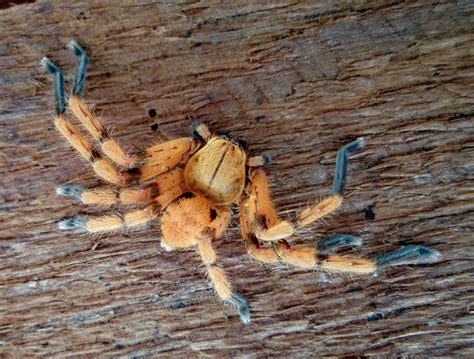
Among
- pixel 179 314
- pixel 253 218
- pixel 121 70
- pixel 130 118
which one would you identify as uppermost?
pixel 121 70

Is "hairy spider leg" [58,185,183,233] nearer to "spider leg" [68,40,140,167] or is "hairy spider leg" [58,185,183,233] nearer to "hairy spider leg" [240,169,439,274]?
"spider leg" [68,40,140,167]

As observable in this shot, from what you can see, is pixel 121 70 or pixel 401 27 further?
pixel 121 70

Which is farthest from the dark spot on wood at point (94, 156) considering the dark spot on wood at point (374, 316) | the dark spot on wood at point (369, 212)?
the dark spot on wood at point (374, 316)

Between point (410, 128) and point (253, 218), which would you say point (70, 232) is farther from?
point (410, 128)

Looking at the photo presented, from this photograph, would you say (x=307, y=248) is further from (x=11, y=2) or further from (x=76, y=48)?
(x=11, y=2)

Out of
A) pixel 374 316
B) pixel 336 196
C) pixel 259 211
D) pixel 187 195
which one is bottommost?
pixel 374 316

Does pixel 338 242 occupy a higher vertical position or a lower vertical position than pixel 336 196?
lower

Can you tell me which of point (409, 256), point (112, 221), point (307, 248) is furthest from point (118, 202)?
point (409, 256)

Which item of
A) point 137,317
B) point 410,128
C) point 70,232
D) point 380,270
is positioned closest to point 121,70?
point 70,232
